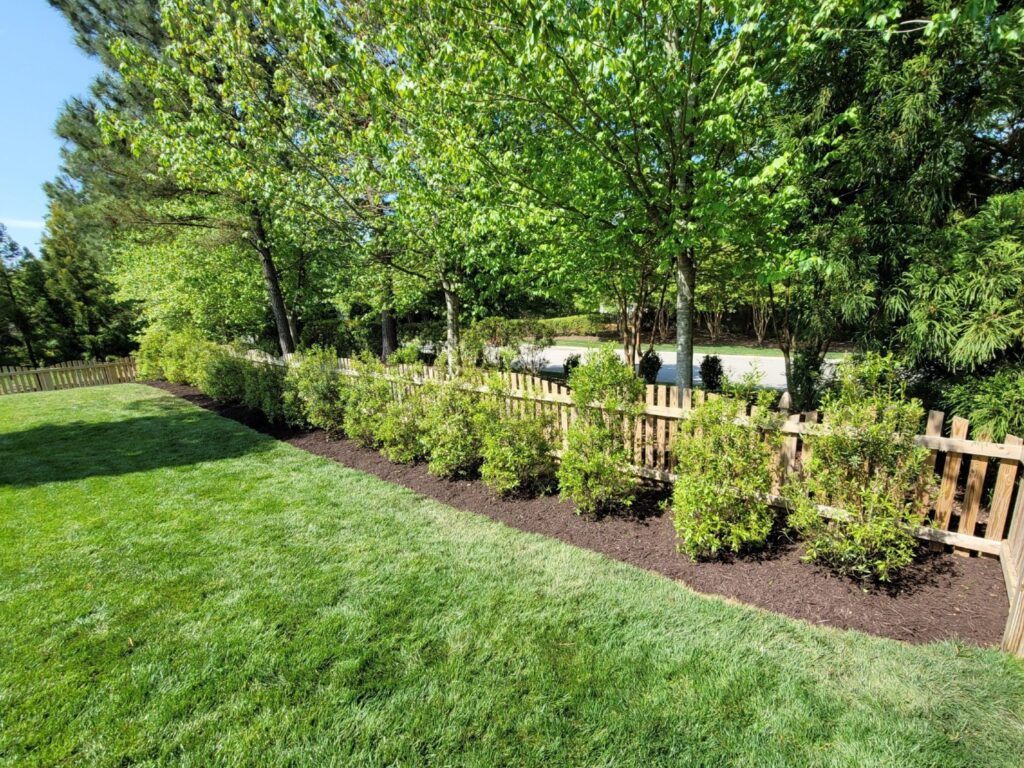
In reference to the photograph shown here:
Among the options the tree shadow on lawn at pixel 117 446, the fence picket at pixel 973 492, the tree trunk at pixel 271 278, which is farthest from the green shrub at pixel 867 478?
the tree trunk at pixel 271 278

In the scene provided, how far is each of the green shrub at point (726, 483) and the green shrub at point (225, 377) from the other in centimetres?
909

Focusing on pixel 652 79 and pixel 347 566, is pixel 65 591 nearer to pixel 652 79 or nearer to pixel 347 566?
pixel 347 566

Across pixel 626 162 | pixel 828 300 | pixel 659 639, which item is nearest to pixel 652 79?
pixel 626 162

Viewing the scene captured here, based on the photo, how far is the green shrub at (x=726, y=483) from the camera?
320 centimetres

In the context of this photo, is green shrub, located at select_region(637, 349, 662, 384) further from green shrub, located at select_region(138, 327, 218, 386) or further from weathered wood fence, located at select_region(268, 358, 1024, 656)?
green shrub, located at select_region(138, 327, 218, 386)

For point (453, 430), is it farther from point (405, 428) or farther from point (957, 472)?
point (957, 472)

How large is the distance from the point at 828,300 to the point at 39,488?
8991 mm

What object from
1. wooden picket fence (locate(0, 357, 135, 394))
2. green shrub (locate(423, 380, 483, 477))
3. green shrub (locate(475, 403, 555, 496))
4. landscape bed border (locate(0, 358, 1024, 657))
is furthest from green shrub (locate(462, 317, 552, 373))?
wooden picket fence (locate(0, 357, 135, 394))

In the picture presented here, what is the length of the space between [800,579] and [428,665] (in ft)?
8.14

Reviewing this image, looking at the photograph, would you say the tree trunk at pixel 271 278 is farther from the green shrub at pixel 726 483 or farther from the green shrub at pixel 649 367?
the green shrub at pixel 726 483

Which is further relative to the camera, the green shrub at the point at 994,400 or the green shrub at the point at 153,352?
the green shrub at the point at 153,352

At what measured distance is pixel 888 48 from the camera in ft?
12.3

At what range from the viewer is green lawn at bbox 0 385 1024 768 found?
6.30 ft

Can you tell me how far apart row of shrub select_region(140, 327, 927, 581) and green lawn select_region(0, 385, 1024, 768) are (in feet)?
2.04
